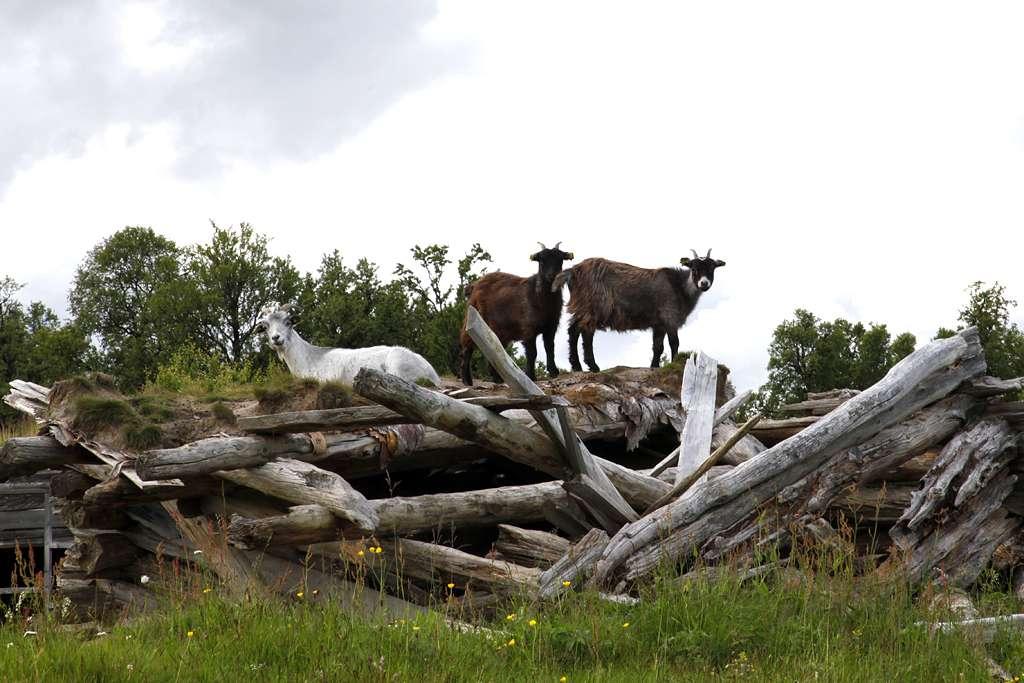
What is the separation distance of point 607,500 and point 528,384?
141cm

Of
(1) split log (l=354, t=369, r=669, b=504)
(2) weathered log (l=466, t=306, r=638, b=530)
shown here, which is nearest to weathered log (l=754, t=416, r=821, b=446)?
(1) split log (l=354, t=369, r=669, b=504)

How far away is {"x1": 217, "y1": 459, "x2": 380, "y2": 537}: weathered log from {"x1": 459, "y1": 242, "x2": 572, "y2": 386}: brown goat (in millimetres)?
8077

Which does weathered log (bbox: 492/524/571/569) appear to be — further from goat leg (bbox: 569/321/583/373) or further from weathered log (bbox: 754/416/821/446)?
goat leg (bbox: 569/321/583/373)

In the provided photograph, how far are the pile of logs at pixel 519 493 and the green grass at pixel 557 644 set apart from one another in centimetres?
51

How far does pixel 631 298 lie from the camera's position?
62.5ft

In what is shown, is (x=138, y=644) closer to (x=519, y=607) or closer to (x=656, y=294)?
(x=519, y=607)

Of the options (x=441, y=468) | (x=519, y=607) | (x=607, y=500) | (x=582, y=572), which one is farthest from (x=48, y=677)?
(x=441, y=468)

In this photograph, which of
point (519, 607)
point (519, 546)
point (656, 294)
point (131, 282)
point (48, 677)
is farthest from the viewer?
point (131, 282)

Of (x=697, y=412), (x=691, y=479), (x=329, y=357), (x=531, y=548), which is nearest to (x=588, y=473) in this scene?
(x=531, y=548)

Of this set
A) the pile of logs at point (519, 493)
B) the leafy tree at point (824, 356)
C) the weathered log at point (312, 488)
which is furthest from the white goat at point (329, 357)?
the leafy tree at point (824, 356)

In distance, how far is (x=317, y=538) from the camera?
9227 millimetres

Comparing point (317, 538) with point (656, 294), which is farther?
point (656, 294)

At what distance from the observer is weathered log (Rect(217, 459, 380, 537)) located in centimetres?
904

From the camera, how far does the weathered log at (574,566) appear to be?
8.44m
